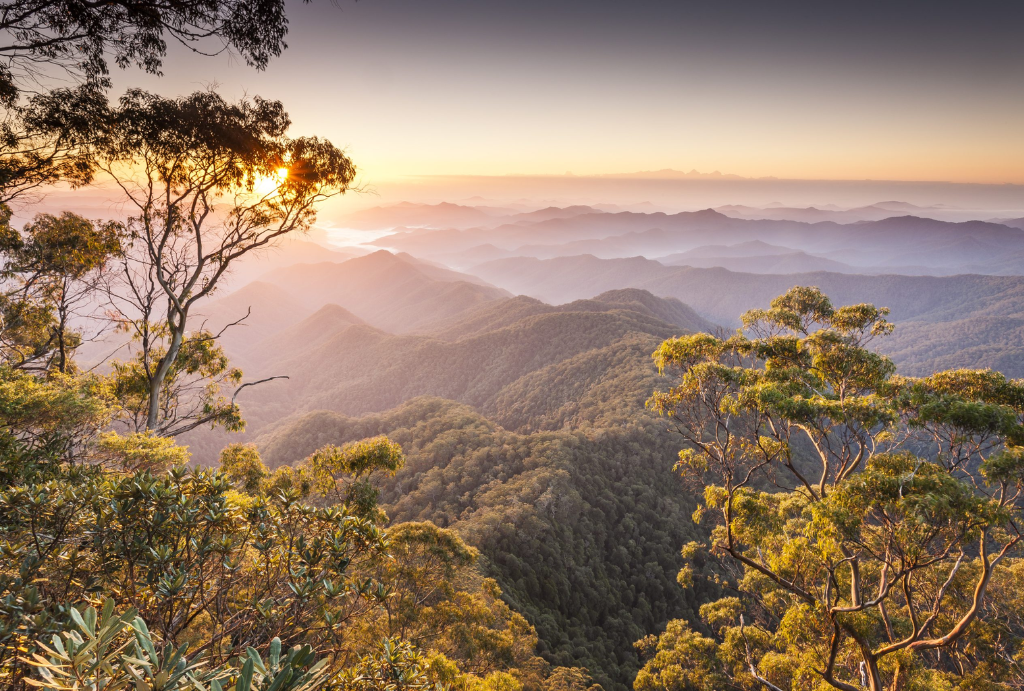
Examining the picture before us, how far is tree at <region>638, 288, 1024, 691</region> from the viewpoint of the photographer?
742cm

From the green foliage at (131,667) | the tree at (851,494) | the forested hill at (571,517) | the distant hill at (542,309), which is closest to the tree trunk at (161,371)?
the green foliage at (131,667)

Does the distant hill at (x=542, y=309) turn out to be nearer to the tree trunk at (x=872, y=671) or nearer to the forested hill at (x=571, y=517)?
the forested hill at (x=571, y=517)

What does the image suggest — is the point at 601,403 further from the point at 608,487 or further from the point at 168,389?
the point at 168,389

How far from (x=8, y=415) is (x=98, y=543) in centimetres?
599

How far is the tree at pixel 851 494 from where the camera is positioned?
742cm

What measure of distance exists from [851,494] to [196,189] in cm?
1893

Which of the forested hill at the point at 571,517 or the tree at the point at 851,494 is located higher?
the tree at the point at 851,494

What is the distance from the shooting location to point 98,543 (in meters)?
4.77

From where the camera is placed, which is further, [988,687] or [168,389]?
[168,389]

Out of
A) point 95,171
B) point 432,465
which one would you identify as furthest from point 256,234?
point 432,465

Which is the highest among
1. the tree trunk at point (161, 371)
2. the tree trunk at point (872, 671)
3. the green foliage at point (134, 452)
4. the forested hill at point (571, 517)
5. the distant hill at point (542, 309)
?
the tree trunk at point (161, 371)

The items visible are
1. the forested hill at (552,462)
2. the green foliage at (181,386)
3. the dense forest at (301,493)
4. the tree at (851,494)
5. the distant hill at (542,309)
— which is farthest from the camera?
the distant hill at (542,309)

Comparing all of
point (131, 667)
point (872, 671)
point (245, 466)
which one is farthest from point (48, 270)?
point (872, 671)

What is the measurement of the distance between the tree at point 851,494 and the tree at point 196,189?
13.0m
